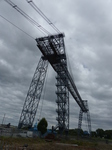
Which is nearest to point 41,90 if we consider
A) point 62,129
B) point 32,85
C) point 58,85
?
point 32,85

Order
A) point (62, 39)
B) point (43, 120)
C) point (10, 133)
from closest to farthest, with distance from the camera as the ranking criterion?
point (10, 133) < point (62, 39) < point (43, 120)

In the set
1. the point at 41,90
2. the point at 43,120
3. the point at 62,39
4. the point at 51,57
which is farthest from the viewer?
the point at 41,90

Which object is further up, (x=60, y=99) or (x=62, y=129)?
(x=60, y=99)

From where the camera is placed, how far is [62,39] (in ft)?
80.5

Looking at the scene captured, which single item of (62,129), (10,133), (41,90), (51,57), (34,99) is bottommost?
(10,133)

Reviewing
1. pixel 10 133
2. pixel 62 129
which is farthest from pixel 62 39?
pixel 62 129

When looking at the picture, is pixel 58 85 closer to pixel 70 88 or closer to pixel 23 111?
pixel 70 88

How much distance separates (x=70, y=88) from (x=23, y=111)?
11236 millimetres

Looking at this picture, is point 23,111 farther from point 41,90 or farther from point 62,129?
point 62,129

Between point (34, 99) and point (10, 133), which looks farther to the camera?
point (34, 99)

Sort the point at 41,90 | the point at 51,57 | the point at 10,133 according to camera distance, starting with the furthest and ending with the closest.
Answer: the point at 41,90 → the point at 51,57 → the point at 10,133

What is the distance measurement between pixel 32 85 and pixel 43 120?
284 inches

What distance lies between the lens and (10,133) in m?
20.0

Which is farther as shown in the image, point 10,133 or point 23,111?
point 23,111
